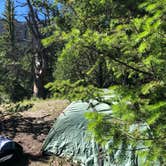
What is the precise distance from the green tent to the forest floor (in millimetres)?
351

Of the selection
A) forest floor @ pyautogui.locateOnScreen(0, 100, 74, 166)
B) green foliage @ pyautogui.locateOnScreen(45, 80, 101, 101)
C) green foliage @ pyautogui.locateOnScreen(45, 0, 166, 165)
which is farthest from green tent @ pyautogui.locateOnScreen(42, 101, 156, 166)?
green foliage @ pyautogui.locateOnScreen(45, 0, 166, 165)

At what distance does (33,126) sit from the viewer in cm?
1081

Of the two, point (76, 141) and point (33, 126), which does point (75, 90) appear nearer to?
point (76, 141)

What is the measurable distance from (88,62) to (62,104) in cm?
247

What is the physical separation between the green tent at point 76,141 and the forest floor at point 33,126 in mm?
351

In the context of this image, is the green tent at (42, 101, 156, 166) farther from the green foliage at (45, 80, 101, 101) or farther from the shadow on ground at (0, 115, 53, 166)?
the green foliage at (45, 80, 101, 101)

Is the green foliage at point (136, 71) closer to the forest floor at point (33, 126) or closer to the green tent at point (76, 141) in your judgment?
the green tent at point (76, 141)

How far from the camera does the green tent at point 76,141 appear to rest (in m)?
8.12

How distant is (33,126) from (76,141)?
262 centimetres

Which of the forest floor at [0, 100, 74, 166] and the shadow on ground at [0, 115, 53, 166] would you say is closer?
the shadow on ground at [0, 115, 53, 166]

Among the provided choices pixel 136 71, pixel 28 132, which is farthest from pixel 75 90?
pixel 28 132

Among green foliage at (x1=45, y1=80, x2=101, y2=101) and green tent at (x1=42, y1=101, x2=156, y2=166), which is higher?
green foliage at (x1=45, y1=80, x2=101, y2=101)

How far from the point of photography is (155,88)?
4.29 meters

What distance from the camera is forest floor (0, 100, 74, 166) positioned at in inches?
356
